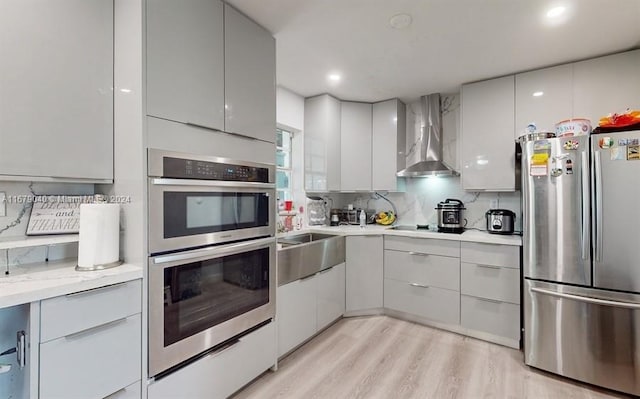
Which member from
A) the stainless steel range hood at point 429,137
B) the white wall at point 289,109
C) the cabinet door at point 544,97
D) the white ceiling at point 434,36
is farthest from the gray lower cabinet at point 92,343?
the cabinet door at point 544,97

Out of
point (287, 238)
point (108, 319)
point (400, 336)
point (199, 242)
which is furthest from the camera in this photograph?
point (287, 238)

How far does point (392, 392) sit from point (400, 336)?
825 millimetres

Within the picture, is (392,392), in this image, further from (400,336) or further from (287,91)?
(287,91)

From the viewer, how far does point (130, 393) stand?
4.31 ft

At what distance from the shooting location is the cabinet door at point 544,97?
2541 millimetres

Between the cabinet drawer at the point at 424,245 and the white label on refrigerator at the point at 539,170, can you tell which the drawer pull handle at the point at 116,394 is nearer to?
the cabinet drawer at the point at 424,245

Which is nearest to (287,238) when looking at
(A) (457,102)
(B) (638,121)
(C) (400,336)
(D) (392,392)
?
(C) (400,336)

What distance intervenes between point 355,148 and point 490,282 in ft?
6.50

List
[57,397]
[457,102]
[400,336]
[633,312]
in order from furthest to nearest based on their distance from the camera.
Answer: [457,102], [400,336], [633,312], [57,397]

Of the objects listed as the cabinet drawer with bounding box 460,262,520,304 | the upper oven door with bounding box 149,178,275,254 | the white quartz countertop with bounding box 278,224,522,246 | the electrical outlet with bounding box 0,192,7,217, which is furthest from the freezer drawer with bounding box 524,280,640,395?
the electrical outlet with bounding box 0,192,7,217

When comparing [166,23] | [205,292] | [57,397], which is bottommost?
[57,397]

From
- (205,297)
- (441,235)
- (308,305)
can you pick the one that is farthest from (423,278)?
(205,297)

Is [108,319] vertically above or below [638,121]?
below

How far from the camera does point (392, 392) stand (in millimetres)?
1934
